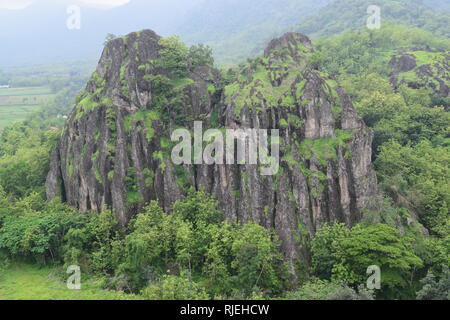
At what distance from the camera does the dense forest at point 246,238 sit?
28.3 meters

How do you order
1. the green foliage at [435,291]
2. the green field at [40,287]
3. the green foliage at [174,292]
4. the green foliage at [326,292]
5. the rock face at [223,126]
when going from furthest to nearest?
the rock face at [223,126]
the green field at [40,287]
the green foliage at [435,291]
the green foliage at [174,292]
the green foliage at [326,292]

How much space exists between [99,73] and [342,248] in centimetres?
3394

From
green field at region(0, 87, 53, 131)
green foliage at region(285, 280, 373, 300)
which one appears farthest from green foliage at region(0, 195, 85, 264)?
green field at region(0, 87, 53, 131)

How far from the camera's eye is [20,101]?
150 meters

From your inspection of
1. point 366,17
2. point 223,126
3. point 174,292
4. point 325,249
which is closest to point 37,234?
point 174,292

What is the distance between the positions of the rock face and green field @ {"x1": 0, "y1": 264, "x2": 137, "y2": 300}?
7480 mm

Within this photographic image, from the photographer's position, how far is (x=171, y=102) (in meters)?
40.2

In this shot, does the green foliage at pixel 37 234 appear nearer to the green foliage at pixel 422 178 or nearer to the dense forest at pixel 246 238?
the dense forest at pixel 246 238

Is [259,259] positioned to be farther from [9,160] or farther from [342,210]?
[9,160]

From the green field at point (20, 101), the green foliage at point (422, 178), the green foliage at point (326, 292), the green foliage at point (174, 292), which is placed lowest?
the green foliage at point (326, 292)

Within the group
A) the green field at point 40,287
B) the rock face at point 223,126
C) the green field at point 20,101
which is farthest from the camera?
the green field at point 20,101

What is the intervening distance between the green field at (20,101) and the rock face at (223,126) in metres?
84.0

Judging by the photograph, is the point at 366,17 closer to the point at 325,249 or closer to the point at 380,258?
the point at 325,249

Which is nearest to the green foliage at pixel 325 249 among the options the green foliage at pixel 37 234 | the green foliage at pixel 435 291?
the green foliage at pixel 435 291
